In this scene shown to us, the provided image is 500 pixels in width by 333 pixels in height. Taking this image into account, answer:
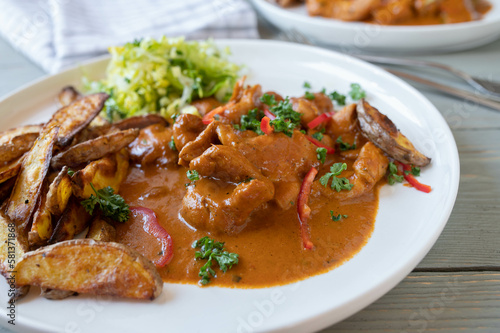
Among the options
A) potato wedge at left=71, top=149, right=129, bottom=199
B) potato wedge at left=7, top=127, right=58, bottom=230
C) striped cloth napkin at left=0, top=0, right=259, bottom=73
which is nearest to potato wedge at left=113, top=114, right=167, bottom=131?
potato wedge at left=71, top=149, right=129, bottom=199

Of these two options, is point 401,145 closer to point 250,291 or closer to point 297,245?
point 297,245

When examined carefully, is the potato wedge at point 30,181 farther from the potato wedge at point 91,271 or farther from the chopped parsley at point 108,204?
the potato wedge at point 91,271

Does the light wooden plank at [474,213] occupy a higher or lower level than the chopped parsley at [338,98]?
lower

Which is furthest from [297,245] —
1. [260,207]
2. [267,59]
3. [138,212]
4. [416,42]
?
[416,42]

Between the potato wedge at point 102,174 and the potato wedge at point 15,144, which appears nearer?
the potato wedge at point 102,174

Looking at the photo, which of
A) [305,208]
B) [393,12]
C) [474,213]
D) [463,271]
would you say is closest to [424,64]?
[393,12]

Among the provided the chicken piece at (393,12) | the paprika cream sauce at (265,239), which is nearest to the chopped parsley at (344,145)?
the paprika cream sauce at (265,239)

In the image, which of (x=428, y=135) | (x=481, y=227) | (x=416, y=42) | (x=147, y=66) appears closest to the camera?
(x=481, y=227)
